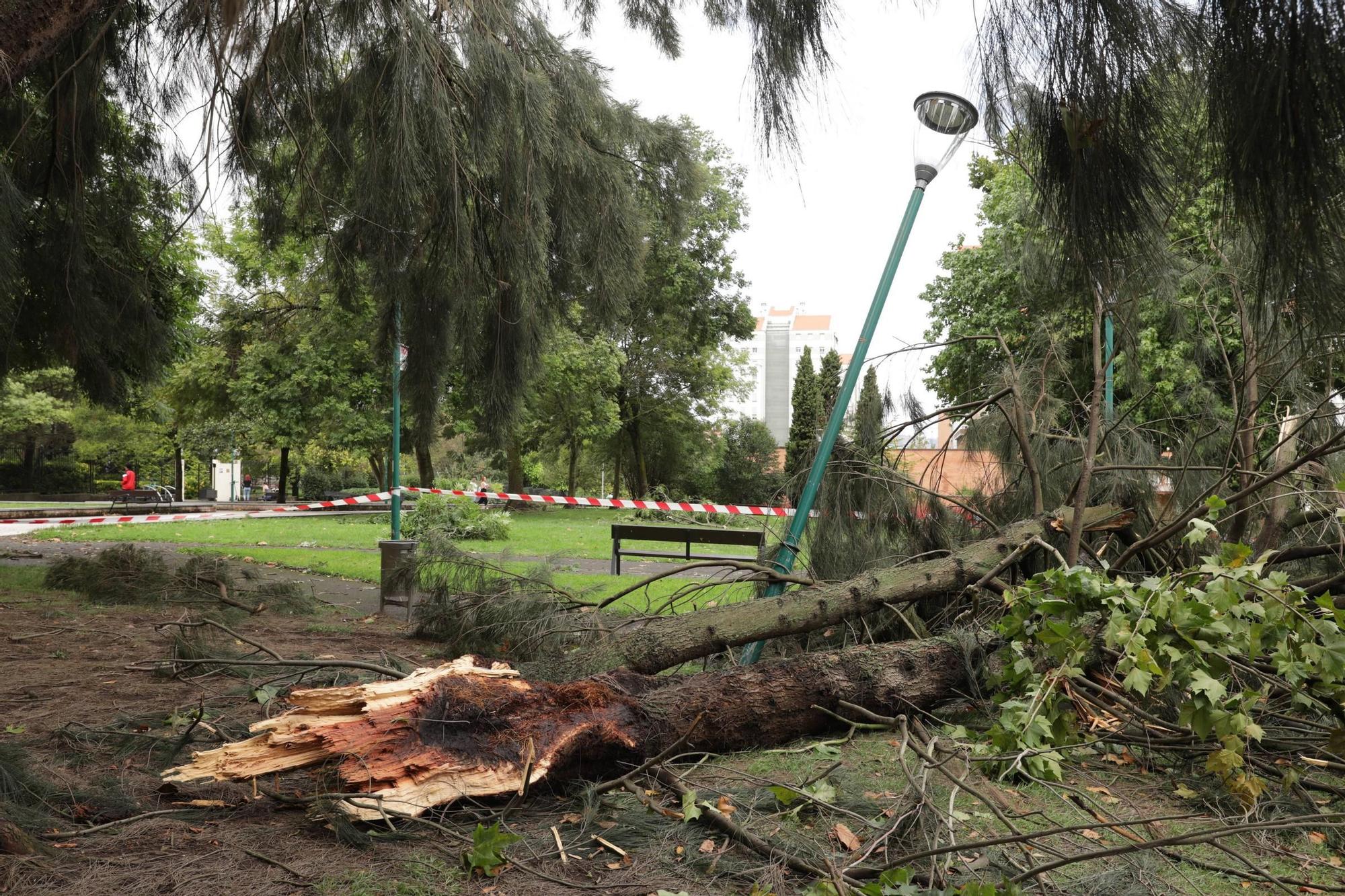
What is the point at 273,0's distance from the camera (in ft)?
12.1

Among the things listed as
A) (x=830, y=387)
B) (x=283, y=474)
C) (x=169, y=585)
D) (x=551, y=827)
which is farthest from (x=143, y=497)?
(x=551, y=827)

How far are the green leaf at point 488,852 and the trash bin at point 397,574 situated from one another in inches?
171

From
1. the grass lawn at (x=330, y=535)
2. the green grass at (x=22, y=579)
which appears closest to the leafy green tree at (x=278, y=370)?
the grass lawn at (x=330, y=535)

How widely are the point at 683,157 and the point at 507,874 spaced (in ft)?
14.8

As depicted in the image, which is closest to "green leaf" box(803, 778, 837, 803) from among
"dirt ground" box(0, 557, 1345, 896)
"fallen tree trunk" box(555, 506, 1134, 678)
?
"dirt ground" box(0, 557, 1345, 896)

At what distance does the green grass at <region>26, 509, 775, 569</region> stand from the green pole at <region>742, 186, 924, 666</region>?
6.44 metres

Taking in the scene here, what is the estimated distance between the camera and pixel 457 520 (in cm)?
1448

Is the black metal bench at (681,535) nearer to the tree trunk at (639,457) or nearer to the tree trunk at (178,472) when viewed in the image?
the tree trunk at (639,457)

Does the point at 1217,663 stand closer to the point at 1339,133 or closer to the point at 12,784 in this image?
the point at 1339,133

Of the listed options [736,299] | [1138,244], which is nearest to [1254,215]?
[1138,244]

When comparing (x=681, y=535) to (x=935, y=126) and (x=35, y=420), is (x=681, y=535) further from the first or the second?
(x=35, y=420)

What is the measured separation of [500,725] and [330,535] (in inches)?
541

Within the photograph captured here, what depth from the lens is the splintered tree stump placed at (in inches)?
110

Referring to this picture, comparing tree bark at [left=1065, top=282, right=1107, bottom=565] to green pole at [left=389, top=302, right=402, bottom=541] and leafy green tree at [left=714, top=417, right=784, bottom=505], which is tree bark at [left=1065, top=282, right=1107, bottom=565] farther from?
leafy green tree at [left=714, top=417, right=784, bottom=505]
